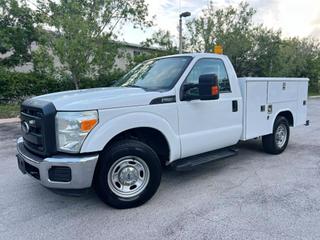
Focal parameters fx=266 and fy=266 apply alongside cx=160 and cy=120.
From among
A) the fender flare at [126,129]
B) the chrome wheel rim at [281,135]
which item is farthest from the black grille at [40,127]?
the chrome wheel rim at [281,135]

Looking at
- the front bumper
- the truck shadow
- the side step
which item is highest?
the front bumper

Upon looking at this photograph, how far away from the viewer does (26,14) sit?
56.9ft

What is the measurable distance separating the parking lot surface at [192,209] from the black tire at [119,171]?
127mm

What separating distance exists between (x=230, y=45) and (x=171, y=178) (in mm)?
17546

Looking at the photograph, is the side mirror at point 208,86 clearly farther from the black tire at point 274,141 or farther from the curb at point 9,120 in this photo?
the curb at point 9,120

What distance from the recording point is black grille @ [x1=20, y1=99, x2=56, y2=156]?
3.07 metres

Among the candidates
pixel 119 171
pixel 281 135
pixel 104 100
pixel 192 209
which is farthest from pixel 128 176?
pixel 281 135

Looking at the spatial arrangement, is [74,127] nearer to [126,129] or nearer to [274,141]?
[126,129]

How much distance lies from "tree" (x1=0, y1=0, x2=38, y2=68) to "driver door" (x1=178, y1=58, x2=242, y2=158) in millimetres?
15700

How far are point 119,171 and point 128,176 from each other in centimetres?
14

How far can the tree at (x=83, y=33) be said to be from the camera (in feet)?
38.8

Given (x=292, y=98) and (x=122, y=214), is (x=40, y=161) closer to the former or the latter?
(x=122, y=214)

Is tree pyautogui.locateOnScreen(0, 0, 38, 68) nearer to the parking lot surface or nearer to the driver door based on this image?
the parking lot surface

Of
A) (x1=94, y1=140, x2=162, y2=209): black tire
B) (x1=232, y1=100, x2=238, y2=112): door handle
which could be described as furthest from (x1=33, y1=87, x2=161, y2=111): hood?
(x1=232, y1=100, x2=238, y2=112): door handle
